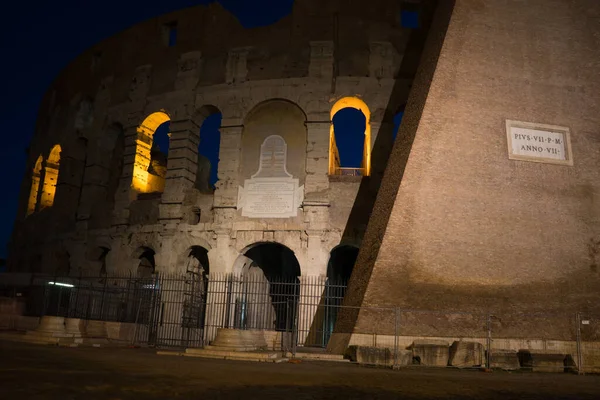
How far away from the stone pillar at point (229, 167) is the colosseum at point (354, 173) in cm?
6

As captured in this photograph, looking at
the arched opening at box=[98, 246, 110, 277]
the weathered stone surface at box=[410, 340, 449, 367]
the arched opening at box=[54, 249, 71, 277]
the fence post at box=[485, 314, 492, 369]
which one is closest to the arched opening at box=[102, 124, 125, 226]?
the arched opening at box=[98, 246, 110, 277]

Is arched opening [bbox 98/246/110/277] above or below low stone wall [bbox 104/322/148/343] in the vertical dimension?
above

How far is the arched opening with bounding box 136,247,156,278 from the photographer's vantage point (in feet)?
56.2

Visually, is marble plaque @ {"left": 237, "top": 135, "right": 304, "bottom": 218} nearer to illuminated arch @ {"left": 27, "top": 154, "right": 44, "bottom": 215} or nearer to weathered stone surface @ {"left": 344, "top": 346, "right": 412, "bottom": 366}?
weathered stone surface @ {"left": 344, "top": 346, "right": 412, "bottom": 366}

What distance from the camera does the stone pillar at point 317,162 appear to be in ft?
48.9

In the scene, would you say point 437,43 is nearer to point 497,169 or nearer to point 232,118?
point 497,169

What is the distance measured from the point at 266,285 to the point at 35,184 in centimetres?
1160

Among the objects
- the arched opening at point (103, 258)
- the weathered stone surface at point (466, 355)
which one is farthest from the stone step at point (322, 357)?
the arched opening at point (103, 258)

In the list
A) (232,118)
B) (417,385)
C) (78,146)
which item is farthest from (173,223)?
(417,385)

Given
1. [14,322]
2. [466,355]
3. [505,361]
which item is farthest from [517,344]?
[14,322]

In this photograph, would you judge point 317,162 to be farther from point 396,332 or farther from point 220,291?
point 396,332

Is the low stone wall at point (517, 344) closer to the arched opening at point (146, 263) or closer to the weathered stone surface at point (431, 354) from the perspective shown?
the weathered stone surface at point (431, 354)

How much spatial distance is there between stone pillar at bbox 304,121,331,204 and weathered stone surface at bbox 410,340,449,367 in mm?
6892

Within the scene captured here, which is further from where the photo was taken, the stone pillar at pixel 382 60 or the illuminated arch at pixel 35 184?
the illuminated arch at pixel 35 184
